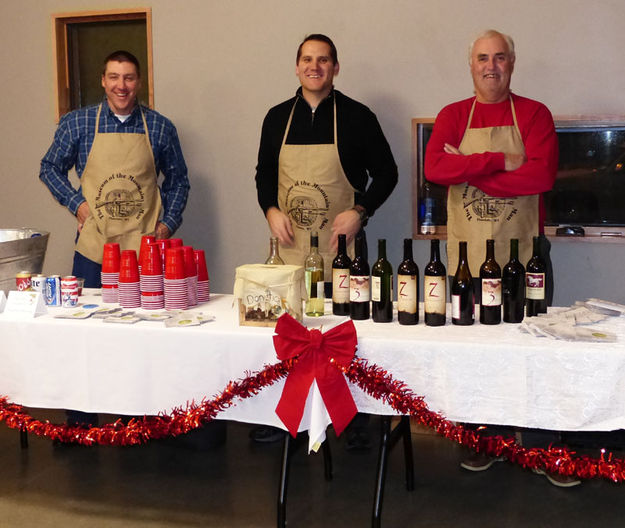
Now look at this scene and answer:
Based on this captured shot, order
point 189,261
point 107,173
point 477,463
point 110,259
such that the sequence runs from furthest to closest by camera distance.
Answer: point 107,173
point 477,463
point 110,259
point 189,261

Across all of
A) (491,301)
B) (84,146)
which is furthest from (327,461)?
(84,146)

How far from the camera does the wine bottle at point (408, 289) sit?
2135 mm

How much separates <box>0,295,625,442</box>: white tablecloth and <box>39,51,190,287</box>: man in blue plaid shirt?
0.95m

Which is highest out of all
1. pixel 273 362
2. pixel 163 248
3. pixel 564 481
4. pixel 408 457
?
pixel 163 248

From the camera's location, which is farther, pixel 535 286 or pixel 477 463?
pixel 477 463

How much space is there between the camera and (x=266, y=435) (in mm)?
3133

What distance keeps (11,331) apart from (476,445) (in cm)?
144

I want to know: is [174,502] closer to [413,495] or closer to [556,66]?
[413,495]

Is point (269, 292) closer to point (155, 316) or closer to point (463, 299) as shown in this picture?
point (155, 316)

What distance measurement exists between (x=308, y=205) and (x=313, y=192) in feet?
0.20

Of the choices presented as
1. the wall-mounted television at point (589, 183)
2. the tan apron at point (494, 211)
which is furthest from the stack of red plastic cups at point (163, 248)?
the wall-mounted television at point (589, 183)

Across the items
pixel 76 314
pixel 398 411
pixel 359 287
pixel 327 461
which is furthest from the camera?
pixel 327 461

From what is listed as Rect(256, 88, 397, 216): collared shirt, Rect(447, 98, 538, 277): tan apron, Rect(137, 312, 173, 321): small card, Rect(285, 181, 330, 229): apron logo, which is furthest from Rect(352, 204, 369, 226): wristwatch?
Rect(137, 312, 173, 321): small card

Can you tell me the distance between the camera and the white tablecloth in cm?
192
